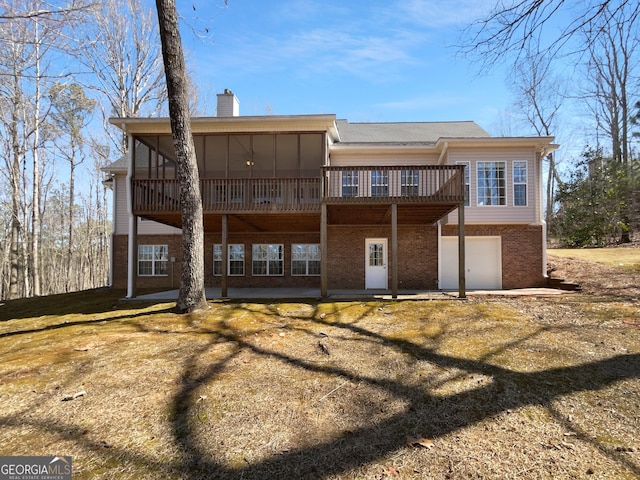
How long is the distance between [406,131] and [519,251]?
7.03 m

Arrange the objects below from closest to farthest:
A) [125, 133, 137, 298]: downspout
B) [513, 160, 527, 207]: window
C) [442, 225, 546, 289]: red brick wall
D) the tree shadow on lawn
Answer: the tree shadow on lawn → [125, 133, 137, 298]: downspout → [513, 160, 527, 207]: window → [442, 225, 546, 289]: red brick wall

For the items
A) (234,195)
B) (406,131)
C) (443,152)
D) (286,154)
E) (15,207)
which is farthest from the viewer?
(15,207)

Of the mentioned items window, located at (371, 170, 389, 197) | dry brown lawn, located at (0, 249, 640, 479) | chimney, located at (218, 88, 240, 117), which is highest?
chimney, located at (218, 88, 240, 117)

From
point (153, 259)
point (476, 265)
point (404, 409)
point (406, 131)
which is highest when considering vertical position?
point (406, 131)

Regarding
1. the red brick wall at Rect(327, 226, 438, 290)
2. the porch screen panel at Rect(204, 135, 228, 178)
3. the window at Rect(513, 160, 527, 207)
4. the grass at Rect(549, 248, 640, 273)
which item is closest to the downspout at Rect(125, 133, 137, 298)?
the porch screen panel at Rect(204, 135, 228, 178)

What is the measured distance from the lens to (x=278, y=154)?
12.5 meters

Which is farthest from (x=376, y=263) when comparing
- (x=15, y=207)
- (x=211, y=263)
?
(x=15, y=207)

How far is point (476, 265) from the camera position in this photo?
12.3 m

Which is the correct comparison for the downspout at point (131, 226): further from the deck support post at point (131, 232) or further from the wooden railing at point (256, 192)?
the wooden railing at point (256, 192)

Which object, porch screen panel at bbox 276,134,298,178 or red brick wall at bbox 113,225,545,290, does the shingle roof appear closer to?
porch screen panel at bbox 276,134,298,178

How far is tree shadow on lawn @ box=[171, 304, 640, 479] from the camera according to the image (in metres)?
2.53

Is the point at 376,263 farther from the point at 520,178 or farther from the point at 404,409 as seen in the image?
the point at 404,409

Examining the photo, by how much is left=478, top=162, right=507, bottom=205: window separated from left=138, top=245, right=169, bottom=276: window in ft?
42.7

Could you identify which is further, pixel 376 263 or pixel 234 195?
pixel 376 263
